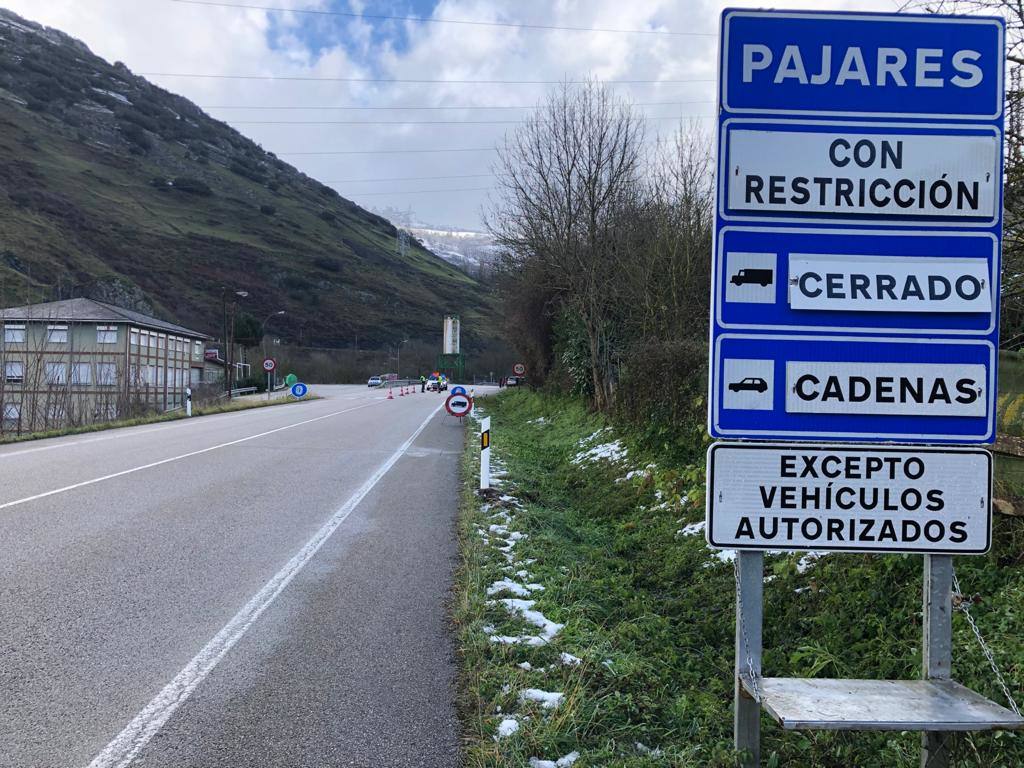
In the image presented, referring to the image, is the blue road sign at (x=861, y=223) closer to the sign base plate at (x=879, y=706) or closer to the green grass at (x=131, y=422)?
the sign base plate at (x=879, y=706)

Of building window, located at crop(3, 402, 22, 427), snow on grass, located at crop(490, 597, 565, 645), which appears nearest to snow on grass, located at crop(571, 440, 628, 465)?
snow on grass, located at crop(490, 597, 565, 645)

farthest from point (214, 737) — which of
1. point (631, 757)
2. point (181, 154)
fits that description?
point (181, 154)

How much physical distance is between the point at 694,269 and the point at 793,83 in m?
12.8

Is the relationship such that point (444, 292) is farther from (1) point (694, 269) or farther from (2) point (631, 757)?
(2) point (631, 757)

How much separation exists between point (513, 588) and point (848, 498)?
359 cm

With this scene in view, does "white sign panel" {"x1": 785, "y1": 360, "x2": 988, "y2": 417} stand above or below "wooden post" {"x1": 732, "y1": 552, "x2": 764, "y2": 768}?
above

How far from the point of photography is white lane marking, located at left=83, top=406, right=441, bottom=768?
353 centimetres

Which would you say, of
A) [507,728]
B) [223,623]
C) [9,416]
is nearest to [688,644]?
[507,728]

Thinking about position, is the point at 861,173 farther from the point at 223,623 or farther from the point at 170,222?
the point at 170,222

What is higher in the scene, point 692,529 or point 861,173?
point 861,173

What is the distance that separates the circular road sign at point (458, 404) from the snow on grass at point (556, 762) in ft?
45.1

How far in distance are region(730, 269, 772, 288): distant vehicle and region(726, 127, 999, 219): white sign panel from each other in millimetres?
237

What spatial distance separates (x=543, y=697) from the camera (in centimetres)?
398

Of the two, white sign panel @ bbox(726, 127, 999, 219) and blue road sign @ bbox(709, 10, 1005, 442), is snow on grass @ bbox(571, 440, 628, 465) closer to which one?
blue road sign @ bbox(709, 10, 1005, 442)
